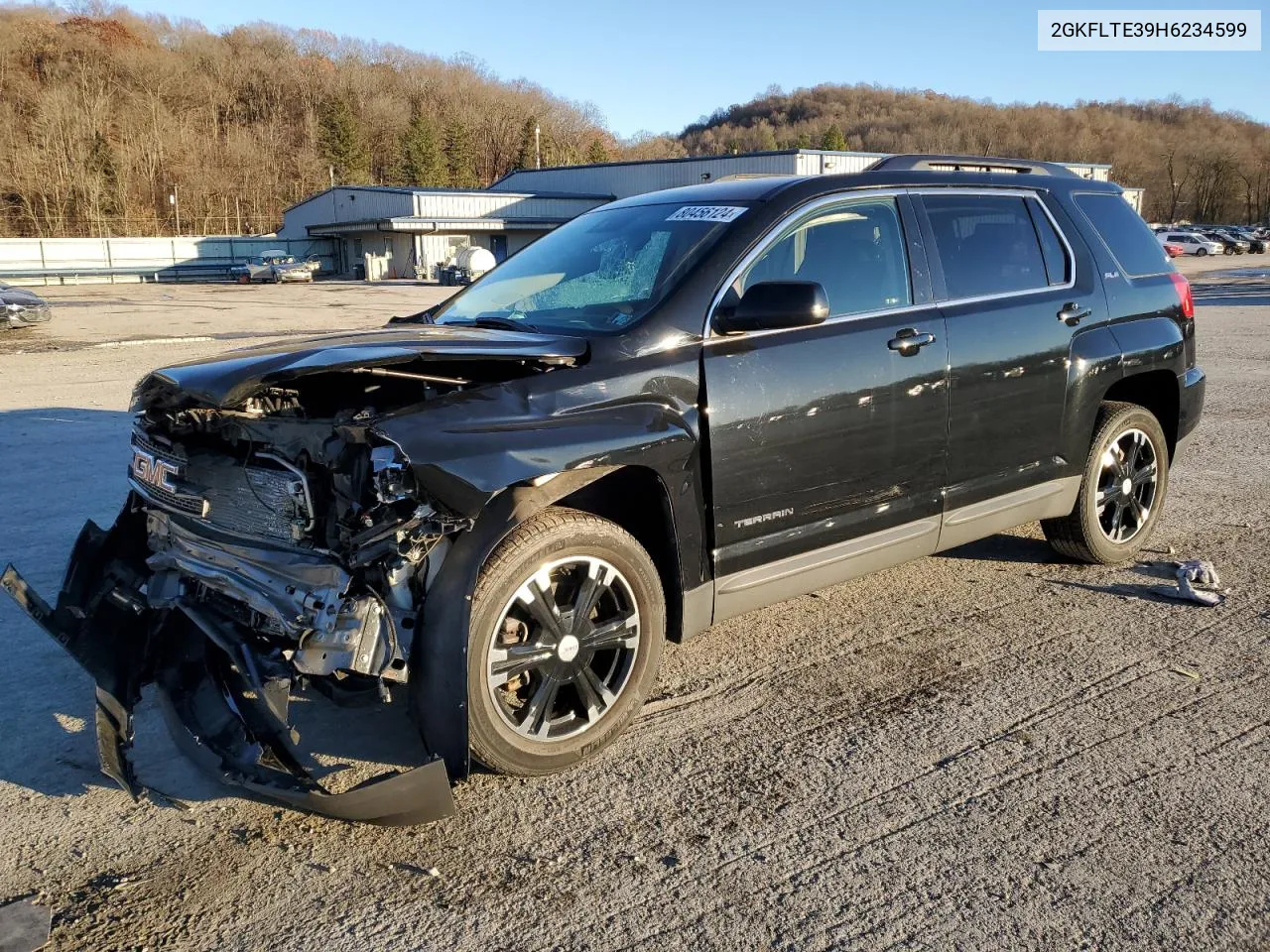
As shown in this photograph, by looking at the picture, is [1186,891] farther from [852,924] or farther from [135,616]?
[135,616]

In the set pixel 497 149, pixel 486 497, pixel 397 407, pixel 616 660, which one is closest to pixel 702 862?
pixel 616 660

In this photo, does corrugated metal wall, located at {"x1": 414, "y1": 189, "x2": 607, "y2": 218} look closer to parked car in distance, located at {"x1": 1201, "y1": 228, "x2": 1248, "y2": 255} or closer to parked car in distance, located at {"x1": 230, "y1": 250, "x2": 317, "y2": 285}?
parked car in distance, located at {"x1": 230, "y1": 250, "x2": 317, "y2": 285}

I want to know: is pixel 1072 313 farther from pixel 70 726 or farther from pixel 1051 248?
pixel 70 726

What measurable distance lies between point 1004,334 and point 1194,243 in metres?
66.6

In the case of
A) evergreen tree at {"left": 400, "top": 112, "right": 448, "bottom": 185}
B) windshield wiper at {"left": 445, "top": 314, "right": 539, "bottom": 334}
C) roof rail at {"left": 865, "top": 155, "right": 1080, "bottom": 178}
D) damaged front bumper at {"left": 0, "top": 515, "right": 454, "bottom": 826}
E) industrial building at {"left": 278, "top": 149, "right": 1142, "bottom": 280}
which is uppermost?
evergreen tree at {"left": 400, "top": 112, "right": 448, "bottom": 185}

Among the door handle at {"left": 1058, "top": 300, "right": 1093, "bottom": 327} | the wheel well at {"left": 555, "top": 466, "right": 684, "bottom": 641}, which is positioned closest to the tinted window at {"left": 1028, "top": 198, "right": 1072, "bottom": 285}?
the door handle at {"left": 1058, "top": 300, "right": 1093, "bottom": 327}

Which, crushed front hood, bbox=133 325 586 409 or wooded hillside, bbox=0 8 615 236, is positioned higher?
wooded hillside, bbox=0 8 615 236

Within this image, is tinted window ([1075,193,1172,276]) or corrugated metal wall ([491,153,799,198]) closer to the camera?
tinted window ([1075,193,1172,276])

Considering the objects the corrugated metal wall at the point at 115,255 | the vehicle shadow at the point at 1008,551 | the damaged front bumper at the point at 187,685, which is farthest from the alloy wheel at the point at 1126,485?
the corrugated metal wall at the point at 115,255

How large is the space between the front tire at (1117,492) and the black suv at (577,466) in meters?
0.29

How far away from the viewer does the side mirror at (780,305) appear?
3404mm

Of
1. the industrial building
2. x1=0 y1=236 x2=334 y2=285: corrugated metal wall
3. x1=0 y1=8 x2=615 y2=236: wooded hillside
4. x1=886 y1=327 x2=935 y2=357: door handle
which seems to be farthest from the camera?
x1=0 y1=8 x2=615 y2=236: wooded hillside

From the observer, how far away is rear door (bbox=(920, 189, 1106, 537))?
14.0 ft

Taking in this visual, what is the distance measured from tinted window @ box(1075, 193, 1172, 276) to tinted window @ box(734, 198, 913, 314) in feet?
5.28
